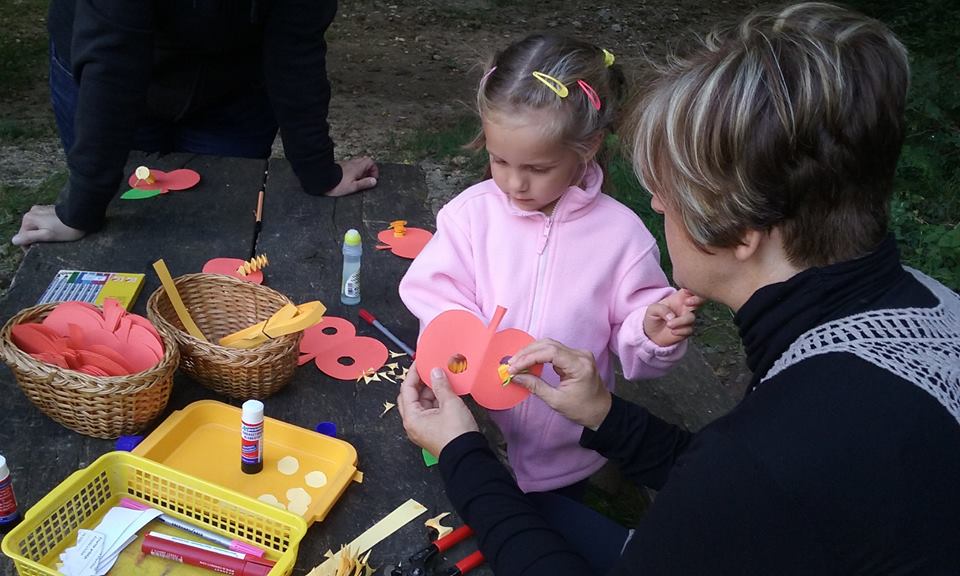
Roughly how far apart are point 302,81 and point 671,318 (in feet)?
4.69

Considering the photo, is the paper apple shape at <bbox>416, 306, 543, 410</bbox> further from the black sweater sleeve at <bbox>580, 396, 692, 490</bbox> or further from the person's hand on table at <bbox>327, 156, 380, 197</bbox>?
the person's hand on table at <bbox>327, 156, 380, 197</bbox>

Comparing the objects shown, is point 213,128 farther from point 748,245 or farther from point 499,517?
point 748,245

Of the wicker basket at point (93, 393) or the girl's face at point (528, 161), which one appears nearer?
the wicker basket at point (93, 393)

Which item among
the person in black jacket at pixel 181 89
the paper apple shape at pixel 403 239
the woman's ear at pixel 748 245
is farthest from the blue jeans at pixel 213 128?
the woman's ear at pixel 748 245

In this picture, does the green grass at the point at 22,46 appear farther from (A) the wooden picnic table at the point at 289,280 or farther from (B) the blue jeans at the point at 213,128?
(A) the wooden picnic table at the point at 289,280

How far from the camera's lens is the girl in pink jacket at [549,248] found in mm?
1762

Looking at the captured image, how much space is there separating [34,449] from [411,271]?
33.1 inches

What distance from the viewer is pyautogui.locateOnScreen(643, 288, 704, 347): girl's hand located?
1.67m

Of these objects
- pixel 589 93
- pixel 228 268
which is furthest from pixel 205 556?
pixel 589 93

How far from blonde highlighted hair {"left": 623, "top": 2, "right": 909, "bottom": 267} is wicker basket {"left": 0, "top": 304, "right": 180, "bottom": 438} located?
1.02m

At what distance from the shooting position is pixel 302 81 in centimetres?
254

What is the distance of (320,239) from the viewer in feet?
8.25

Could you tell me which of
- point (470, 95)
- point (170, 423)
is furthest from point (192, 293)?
point (470, 95)

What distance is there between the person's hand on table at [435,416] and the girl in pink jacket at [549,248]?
0.25 metres
